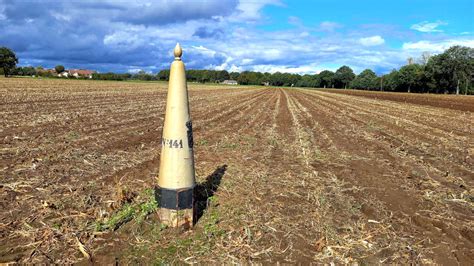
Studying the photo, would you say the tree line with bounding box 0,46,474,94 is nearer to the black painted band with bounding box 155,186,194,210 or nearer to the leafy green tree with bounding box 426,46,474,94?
the leafy green tree with bounding box 426,46,474,94

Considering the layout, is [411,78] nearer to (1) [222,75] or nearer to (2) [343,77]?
(2) [343,77]

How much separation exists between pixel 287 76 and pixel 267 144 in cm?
18278

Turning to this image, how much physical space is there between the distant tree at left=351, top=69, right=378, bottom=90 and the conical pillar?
127 meters

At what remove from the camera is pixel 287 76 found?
188 metres

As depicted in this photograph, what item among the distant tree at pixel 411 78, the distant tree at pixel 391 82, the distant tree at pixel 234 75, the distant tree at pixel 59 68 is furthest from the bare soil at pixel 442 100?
the distant tree at pixel 59 68

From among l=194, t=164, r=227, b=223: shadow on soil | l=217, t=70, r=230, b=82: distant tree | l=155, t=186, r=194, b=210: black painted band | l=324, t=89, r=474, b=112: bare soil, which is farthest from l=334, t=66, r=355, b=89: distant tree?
l=155, t=186, r=194, b=210: black painted band

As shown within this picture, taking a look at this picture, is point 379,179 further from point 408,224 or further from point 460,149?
point 460,149

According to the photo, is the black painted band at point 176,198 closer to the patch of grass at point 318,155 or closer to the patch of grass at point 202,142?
the patch of grass at point 318,155

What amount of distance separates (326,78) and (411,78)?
69.9 m

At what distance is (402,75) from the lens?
98688 millimetres

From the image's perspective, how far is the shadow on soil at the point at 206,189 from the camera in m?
4.69

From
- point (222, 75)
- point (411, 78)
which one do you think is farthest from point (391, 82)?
point (222, 75)

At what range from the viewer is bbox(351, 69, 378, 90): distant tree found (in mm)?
123312

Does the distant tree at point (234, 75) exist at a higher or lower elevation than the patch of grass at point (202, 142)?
higher
